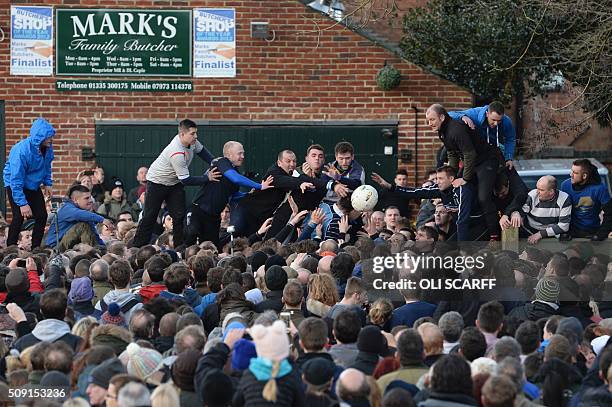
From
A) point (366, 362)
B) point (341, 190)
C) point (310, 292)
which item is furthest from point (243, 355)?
point (341, 190)

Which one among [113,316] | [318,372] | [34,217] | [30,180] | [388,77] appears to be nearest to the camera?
[318,372]

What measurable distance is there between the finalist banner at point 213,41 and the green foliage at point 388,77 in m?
2.25

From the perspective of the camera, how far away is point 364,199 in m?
15.2

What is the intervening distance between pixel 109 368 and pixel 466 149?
6.63 meters

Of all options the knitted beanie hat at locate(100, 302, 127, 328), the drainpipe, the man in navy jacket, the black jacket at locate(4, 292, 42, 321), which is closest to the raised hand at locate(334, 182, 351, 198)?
the man in navy jacket

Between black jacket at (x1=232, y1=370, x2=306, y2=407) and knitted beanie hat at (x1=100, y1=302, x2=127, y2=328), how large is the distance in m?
2.91

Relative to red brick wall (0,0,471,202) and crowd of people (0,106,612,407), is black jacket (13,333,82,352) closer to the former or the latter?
crowd of people (0,106,612,407)

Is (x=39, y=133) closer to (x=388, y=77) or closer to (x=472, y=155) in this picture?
(x=472, y=155)

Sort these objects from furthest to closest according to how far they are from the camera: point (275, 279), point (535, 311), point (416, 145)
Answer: point (416, 145) < point (275, 279) < point (535, 311)

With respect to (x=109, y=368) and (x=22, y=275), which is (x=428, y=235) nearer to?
(x=22, y=275)

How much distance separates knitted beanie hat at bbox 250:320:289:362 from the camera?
23.6 feet

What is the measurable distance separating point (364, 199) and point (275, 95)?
6468 millimetres

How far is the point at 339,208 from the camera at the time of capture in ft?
51.4

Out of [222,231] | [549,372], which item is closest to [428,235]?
[222,231]
